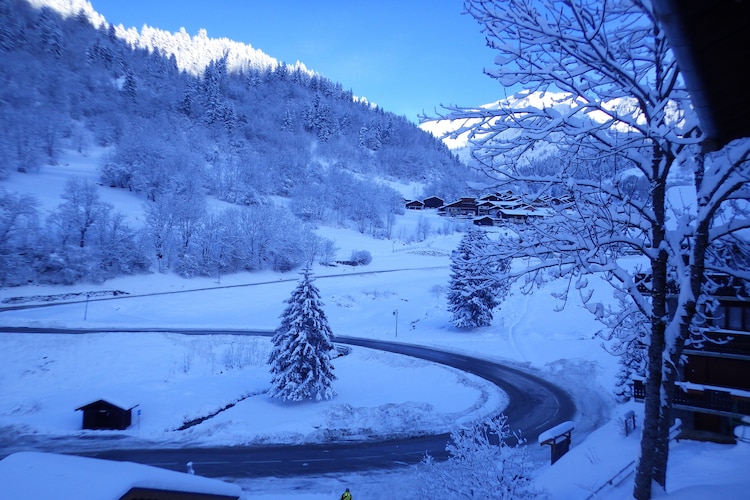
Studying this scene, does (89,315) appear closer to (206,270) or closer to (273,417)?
(206,270)

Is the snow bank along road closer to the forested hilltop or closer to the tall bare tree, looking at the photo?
the tall bare tree

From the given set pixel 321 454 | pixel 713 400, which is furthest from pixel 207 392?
pixel 713 400

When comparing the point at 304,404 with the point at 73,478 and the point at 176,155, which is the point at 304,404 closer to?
the point at 73,478

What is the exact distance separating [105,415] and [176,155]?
61.7m

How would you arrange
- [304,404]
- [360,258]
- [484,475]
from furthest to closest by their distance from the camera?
1. [360,258]
2. [304,404]
3. [484,475]

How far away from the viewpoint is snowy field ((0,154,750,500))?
12.0 metres

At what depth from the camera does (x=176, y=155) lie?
231 feet

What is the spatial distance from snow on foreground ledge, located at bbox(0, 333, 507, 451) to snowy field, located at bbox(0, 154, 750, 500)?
9cm

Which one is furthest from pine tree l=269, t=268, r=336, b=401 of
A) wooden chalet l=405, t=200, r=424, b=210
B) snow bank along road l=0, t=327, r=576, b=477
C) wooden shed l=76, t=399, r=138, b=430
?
wooden chalet l=405, t=200, r=424, b=210

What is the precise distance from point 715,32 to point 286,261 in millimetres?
56566

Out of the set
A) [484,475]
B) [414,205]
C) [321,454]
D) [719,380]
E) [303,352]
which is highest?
[414,205]

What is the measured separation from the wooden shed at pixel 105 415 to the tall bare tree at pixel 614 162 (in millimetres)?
19726

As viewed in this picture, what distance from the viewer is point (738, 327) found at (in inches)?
420

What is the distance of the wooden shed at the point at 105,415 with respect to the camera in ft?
58.9
